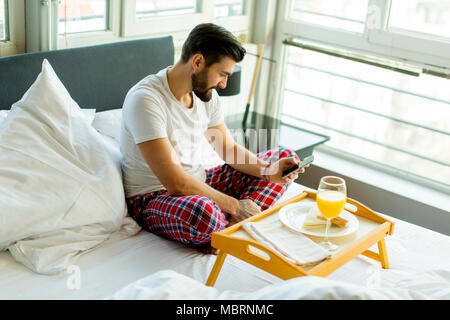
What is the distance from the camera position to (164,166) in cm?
218

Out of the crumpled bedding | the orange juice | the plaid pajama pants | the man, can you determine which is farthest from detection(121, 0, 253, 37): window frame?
the crumpled bedding

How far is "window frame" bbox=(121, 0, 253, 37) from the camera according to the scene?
9.98 feet

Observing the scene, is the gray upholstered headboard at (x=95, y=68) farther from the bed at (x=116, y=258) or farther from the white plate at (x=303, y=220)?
the white plate at (x=303, y=220)

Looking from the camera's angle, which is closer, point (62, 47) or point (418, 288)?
point (418, 288)

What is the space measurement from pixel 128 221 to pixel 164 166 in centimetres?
27

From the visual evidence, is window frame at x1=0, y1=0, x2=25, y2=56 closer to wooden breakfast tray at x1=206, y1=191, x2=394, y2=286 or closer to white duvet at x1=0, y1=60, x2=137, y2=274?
white duvet at x1=0, y1=60, x2=137, y2=274

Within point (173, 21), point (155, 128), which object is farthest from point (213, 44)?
point (173, 21)

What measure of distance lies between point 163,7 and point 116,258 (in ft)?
Result: 5.61

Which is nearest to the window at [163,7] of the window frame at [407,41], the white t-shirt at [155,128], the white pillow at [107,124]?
the white pillow at [107,124]

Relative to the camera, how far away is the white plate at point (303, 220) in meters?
1.96

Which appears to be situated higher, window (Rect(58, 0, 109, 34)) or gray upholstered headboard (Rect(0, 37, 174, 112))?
window (Rect(58, 0, 109, 34))

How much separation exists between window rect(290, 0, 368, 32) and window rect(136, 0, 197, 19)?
0.74m

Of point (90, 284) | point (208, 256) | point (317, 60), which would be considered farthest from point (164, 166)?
point (317, 60)
